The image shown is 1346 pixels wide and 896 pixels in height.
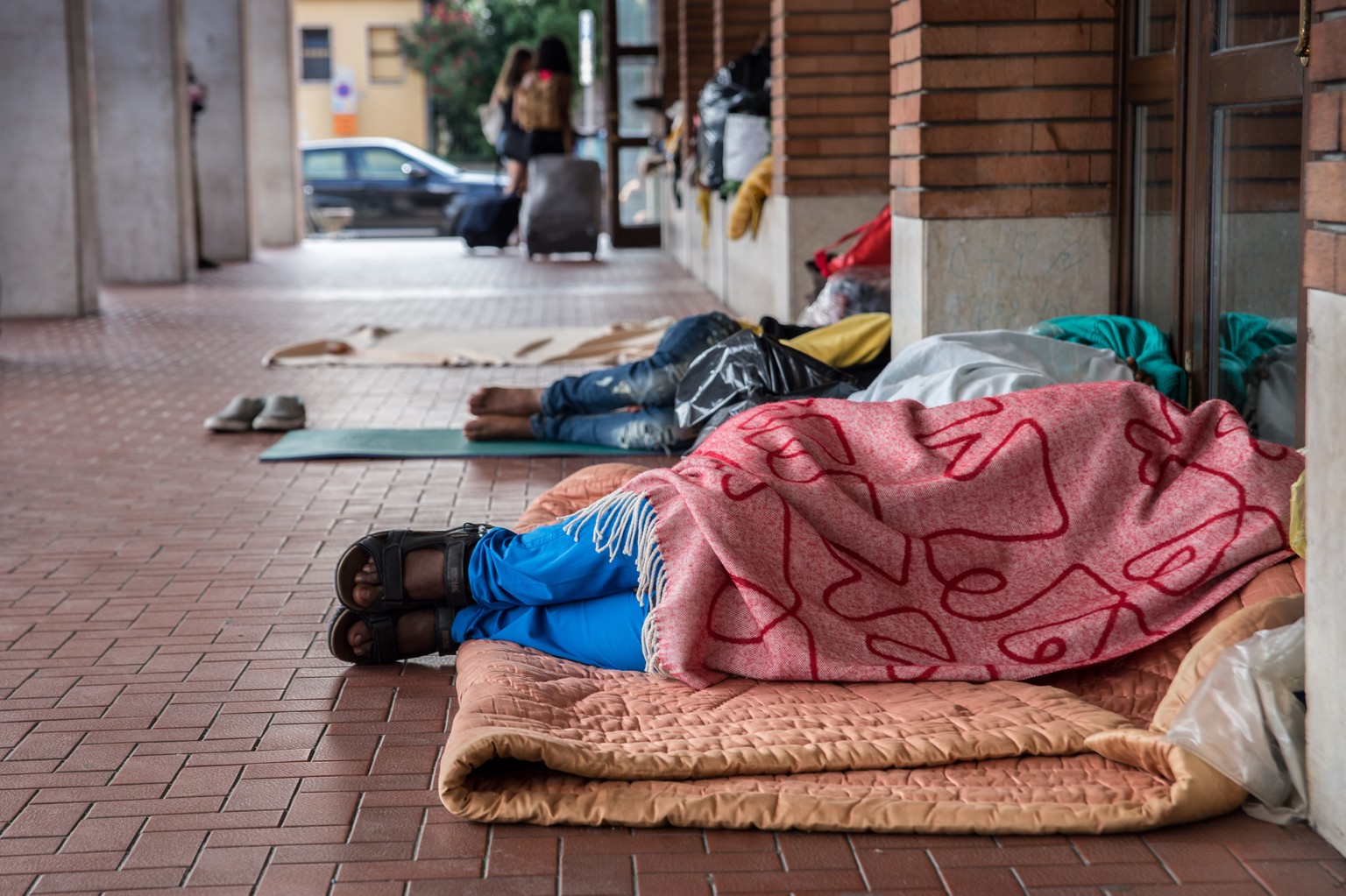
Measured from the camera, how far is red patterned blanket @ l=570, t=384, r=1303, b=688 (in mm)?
3104

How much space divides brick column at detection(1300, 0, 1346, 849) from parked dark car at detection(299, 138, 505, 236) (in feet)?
65.8

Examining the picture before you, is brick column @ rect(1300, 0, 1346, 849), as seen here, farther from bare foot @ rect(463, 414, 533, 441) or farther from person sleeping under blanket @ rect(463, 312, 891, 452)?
bare foot @ rect(463, 414, 533, 441)

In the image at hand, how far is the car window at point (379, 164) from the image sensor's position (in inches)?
880

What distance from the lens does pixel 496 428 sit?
621cm

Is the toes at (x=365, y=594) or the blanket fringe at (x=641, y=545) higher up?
the blanket fringe at (x=641, y=545)

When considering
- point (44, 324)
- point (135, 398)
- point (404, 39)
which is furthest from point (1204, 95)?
point (404, 39)

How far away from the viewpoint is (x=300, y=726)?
3.20 metres

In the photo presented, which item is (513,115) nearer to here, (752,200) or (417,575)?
(752,200)

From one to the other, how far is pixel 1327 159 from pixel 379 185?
20765 millimetres

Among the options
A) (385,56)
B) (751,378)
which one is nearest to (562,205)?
(751,378)

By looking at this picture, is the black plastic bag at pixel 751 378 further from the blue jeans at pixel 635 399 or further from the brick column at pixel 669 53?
the brick column at pixel 669 53

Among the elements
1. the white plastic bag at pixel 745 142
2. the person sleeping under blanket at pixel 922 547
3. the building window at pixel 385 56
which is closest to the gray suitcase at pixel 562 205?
the white plastic bag at pixel 745 142

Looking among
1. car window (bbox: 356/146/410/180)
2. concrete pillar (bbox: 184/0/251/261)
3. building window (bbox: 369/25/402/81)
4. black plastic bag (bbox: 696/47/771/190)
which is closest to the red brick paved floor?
black plastic bag (bbox: 696/47/771/190)

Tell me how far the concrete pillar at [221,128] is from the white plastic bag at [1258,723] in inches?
588
